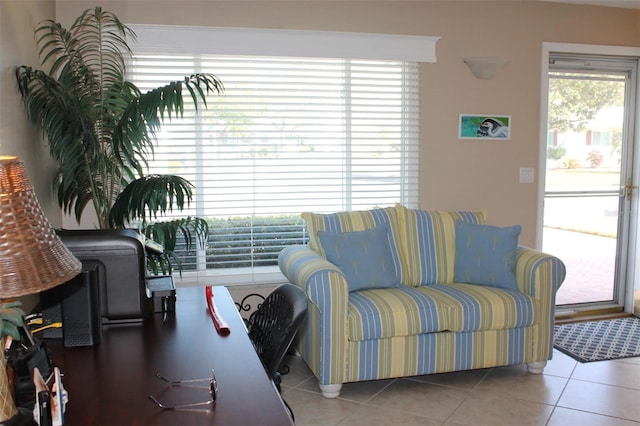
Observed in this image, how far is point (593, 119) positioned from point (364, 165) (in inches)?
83.3

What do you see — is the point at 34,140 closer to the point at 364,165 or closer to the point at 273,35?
the point at 273,35

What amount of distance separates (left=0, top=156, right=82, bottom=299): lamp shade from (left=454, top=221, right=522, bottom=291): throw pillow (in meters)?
2.99

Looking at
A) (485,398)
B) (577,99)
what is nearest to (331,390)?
(485,398)

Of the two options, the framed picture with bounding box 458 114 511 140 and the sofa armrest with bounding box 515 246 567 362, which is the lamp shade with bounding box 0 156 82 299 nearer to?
the sofa armrest with bounding box 515 246 567 362

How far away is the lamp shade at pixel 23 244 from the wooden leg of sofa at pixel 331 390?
2318mm

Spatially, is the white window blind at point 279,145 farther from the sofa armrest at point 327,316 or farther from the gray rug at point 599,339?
the gray rug at point 599,339

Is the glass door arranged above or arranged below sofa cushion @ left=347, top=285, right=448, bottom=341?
above

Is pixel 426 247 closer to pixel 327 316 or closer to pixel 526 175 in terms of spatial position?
pixel 327 316

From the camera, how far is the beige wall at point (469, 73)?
4.41 m

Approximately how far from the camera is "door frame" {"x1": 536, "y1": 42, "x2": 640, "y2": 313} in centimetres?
483

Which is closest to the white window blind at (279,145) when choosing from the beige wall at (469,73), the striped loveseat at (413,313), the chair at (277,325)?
the beige wall at (469,73)

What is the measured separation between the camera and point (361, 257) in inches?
145

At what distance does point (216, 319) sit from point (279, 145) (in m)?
2.37

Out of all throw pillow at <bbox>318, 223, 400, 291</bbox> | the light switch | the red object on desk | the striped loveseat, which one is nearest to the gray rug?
the striped loveseat
